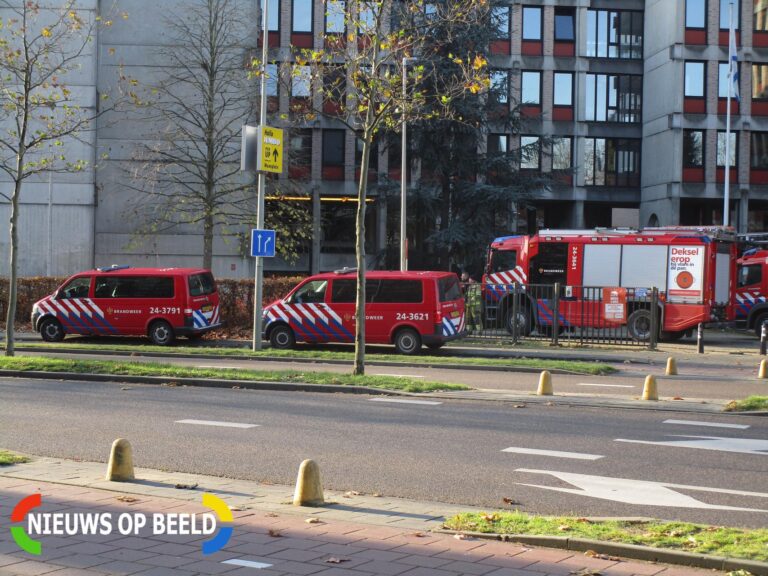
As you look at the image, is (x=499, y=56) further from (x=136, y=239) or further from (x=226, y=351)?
(x=226, y=351)

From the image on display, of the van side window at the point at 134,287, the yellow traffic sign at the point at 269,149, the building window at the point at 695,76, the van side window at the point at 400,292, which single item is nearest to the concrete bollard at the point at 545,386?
the van side window at the point at 400,292

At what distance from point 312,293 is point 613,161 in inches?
1227

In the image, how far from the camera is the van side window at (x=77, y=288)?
28.6m

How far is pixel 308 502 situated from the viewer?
319 inches

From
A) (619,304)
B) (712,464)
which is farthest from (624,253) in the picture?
(712,464)

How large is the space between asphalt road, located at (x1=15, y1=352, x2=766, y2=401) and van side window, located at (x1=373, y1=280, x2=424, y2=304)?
3.18 meters

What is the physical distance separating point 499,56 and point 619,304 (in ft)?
85.8

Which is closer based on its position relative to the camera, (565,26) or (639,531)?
(639,531)

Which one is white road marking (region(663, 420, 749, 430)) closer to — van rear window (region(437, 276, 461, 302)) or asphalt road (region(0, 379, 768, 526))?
asphalt road (region(0, 379, 768, 526))

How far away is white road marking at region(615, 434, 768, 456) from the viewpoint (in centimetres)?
1154

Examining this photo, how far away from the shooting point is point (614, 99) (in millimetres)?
53438

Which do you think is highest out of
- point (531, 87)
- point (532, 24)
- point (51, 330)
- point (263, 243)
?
point (532, 24)

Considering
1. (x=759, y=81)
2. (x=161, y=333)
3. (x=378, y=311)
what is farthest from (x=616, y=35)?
(x=161, y=333)

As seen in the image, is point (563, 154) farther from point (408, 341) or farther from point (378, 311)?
point (408, 341)
